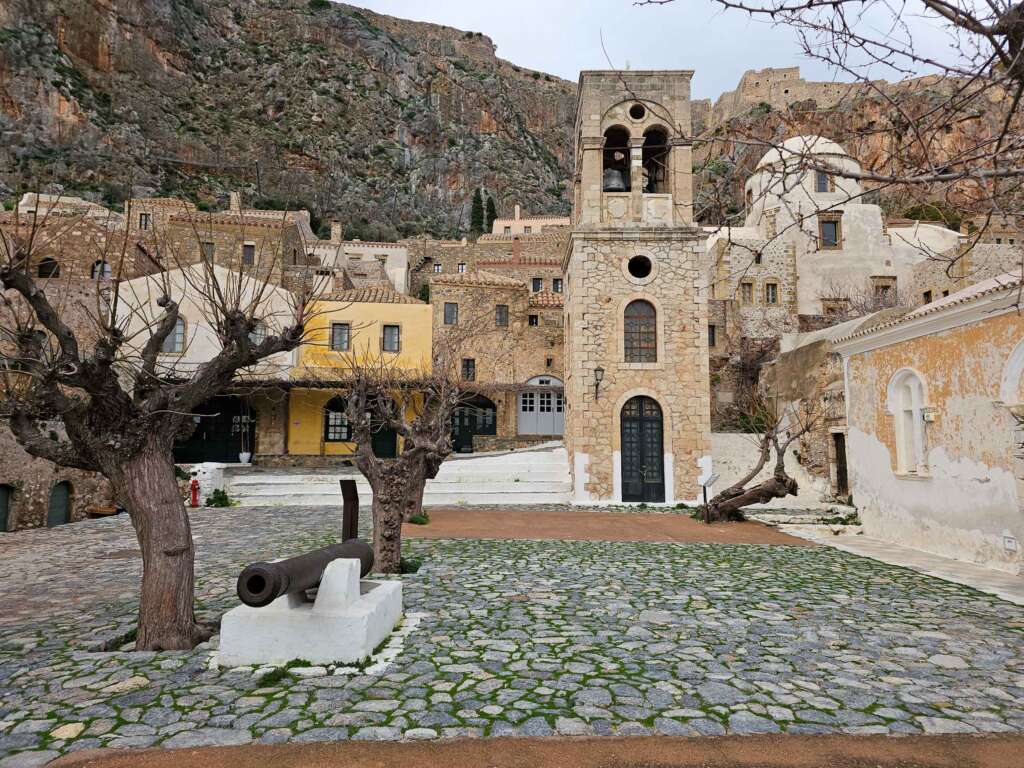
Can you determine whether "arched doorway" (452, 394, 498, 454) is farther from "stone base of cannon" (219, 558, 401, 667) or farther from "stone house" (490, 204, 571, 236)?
"stone house" (490, 204, 571, 236)

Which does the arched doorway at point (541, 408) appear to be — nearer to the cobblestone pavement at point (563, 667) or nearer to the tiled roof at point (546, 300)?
the tiled roof at point (546, 300)

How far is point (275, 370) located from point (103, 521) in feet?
30.2

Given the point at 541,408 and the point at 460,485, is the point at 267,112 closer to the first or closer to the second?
the point at 541,408

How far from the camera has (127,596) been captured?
6.92m

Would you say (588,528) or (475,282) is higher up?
(475,282)

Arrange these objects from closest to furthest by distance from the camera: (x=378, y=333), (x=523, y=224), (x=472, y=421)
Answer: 1. (x=378, y=333)
2. (x=472, y=421)
3. (x=523, y=224)

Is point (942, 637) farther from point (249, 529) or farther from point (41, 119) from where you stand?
point (41, 119)

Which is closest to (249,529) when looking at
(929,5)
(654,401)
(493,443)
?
(654,401)

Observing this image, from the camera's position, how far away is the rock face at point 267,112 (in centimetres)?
5016

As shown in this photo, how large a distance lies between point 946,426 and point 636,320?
9.35 meters

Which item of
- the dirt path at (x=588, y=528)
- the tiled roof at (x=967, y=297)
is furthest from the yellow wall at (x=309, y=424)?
the tiled roof at (x=967, y=297)

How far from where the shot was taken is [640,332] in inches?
704

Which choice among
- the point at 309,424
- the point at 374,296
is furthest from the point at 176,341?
the point at 374,296

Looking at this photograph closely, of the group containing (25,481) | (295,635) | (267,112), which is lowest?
(295,635)
